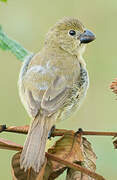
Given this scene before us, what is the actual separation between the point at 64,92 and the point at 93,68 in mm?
3239

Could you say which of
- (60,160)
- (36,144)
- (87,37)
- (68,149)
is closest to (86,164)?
(68,149)

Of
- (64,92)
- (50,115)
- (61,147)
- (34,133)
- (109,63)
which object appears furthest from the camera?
(109,63)

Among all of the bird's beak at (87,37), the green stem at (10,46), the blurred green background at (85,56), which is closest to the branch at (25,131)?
the green stem at (10,46)

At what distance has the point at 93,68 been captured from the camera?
6.85 meters

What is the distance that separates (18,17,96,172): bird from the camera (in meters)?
2.95

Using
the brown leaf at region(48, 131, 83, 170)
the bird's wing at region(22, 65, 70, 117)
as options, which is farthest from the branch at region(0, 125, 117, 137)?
the bird's wing at region(22, 65, 70, 117)

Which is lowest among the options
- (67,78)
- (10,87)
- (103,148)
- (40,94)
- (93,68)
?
(103,148)

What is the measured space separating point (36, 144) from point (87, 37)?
73.1 inches

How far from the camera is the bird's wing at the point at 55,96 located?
3388 millimetres

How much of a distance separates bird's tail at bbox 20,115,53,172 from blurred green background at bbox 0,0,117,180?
221 cm

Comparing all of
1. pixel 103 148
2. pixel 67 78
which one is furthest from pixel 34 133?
pixel 67 78

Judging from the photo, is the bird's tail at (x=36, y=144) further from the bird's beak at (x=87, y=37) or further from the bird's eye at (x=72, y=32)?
the bird's eye at (x=72, y=32)

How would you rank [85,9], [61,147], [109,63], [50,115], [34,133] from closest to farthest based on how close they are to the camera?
[61,147]
[34,133]
[50,115]
[109,63]
[85,9]

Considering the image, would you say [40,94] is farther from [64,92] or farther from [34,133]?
[34,133]
